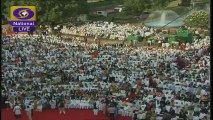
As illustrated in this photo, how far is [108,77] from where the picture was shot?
906 inches

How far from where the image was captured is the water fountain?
1014 inches

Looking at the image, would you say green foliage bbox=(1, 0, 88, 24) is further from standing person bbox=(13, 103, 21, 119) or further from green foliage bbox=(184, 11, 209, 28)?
standing person bbox=(13, 103, 21, 119)

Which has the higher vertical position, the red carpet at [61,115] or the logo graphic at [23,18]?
the logo graphic at [23,18]

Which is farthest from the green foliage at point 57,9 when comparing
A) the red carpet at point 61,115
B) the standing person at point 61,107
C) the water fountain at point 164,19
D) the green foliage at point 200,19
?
the red carpet at point 61,115

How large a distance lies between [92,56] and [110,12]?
2.57m

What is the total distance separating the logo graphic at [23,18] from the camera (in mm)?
22703

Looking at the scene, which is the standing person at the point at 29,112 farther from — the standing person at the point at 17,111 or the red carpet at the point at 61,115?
the standing person at the point at 17,111

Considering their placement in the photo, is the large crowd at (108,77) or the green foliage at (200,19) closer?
the large crowd at (108,77)

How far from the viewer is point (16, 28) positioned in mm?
23422

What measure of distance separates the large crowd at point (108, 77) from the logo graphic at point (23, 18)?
3.00 feet

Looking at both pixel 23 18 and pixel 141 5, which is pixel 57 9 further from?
pixel 141 5

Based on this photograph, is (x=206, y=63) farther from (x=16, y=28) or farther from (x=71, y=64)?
(x=16, y=28)

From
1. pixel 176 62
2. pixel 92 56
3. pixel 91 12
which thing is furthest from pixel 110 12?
pixel 176 62

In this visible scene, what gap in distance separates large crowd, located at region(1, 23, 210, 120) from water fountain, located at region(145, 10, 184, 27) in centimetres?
126
